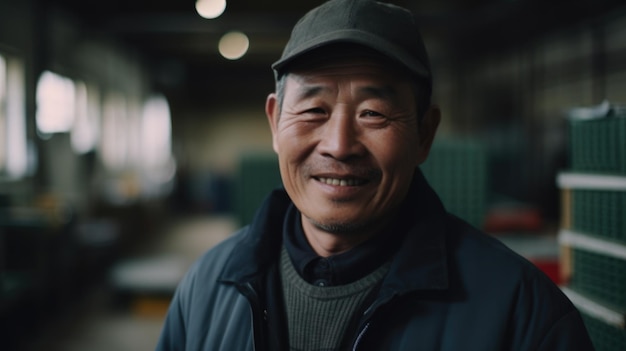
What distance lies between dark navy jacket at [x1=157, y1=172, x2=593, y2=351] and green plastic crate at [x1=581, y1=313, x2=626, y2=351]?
822 millimetres

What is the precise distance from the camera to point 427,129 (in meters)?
1.10

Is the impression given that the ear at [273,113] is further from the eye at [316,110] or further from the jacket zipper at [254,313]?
the jacket zipper at [254,313]

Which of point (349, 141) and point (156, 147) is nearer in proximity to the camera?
point (349, 141)

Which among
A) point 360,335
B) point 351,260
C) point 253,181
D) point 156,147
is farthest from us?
point 156,147

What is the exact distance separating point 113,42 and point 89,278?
4515mm

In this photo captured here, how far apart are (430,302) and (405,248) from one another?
113mm

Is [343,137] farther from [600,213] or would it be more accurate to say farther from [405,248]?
[600,213]

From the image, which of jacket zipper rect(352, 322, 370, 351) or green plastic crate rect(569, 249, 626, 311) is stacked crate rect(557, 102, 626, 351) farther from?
jacket zipper rect(352, 322, 370, 351)

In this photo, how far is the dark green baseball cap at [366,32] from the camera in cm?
94

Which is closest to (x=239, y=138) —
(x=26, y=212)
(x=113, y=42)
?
(x=113, y=42)

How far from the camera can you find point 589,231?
1.81 m

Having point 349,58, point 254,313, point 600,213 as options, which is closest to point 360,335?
point 254,313

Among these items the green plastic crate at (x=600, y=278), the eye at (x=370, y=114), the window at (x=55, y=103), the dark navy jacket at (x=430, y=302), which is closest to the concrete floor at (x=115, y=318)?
the window at (x=55, y=103)

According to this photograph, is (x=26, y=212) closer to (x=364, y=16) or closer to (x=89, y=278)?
(x=89, y=278)
